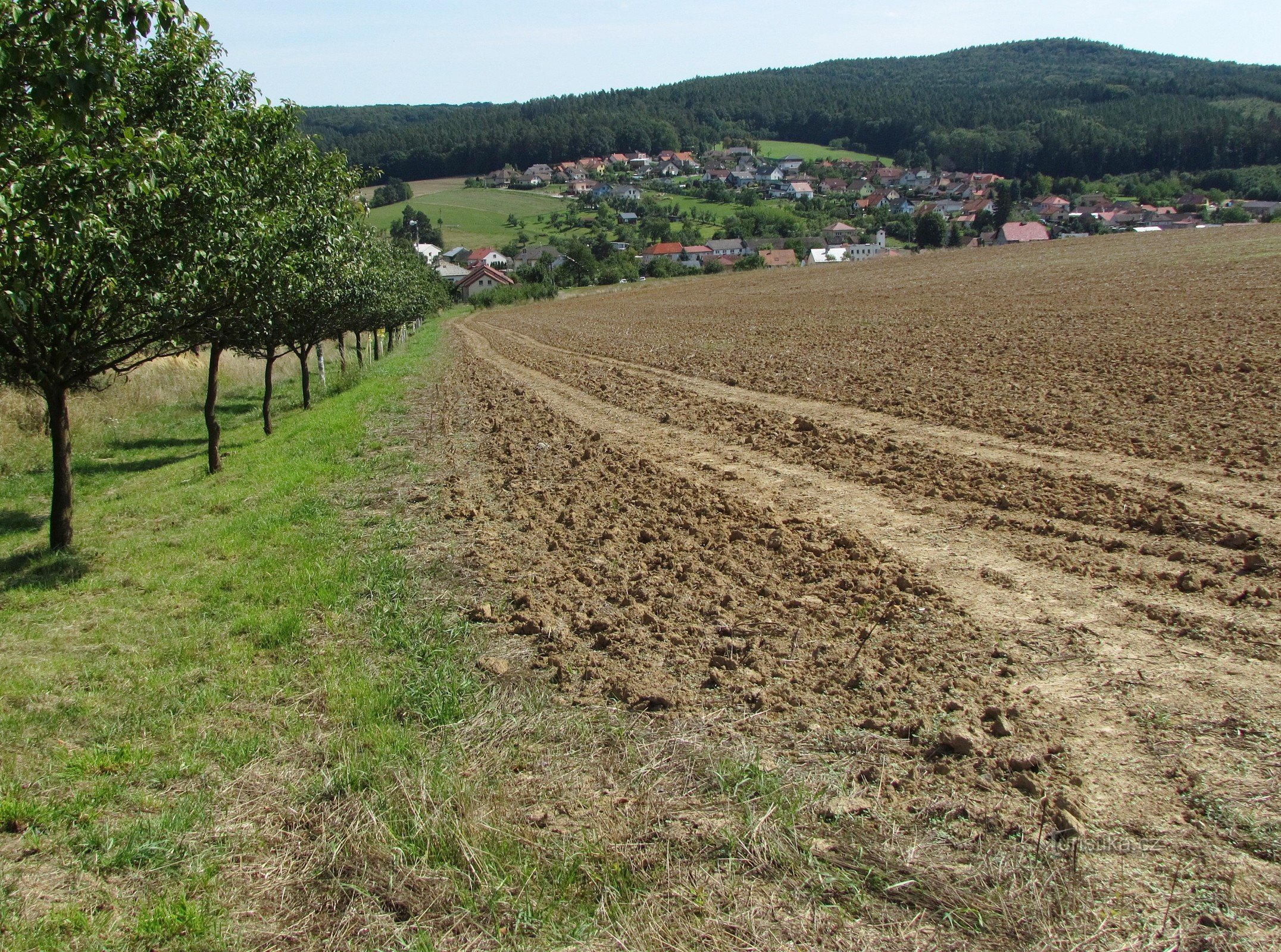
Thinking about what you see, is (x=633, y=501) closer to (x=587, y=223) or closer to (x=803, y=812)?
(x=803, y=812)

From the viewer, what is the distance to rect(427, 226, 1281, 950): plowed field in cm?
358

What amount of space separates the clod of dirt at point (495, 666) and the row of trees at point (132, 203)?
12.7ft

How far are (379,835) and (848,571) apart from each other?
416 cm

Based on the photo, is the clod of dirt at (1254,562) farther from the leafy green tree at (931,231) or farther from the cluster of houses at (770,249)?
the leafy green tree at (931,231)

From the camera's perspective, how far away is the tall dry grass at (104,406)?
18.7 metres

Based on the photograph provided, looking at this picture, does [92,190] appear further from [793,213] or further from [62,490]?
[793,213]

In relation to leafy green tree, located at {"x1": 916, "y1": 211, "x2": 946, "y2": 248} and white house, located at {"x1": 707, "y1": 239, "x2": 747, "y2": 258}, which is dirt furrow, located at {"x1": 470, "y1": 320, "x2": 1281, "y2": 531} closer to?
leafy green tree, located at {"x1": 916, "y1": 211, "x2": 946, "y2": 248}

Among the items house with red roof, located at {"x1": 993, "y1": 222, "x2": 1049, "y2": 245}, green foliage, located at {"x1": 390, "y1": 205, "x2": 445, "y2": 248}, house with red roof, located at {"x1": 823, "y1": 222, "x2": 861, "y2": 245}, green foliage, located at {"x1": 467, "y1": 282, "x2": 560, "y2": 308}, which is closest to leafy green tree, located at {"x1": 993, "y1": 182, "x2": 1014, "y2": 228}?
house with red roof, located at {"x1": 993, "y1": 222, "x2": 1049, "y2": 245}

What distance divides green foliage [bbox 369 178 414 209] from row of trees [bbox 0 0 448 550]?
119828 millimetres

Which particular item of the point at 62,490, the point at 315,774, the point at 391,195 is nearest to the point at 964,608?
the point at 315,774

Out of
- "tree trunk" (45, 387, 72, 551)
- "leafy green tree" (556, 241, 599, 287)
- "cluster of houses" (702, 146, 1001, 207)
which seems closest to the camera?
"tree trunk" (45, 387, 72, 551)

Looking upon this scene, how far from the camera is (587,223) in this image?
4899 inches

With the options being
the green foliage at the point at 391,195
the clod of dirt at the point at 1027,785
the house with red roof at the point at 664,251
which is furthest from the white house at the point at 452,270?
the clod of dirt at the point at 1027,785

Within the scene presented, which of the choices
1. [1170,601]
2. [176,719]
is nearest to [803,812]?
[1170,601]
